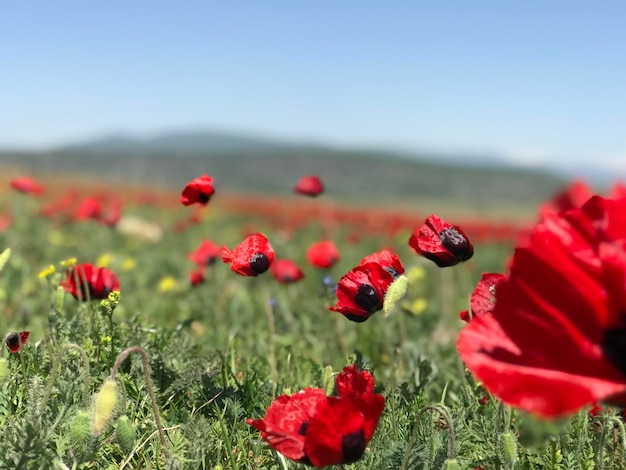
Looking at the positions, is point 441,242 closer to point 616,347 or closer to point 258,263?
point 258,263

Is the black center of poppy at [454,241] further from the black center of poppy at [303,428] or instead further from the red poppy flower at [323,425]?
the black center of poppy at [303,428]

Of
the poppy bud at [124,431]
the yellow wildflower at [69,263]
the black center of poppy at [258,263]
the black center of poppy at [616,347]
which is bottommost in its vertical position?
the poppy bud at [124,431]

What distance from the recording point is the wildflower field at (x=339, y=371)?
0.89 metres

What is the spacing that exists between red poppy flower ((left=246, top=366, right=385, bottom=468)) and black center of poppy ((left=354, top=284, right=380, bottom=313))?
1.26 feet

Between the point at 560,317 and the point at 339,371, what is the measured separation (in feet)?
5.86

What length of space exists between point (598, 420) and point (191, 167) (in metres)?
82.2

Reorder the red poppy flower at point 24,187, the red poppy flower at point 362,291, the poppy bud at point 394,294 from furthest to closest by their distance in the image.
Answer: the red poppy flower at point 24,187 → the red poppy flower at point 362,291 → the poppy bud at point 394,294

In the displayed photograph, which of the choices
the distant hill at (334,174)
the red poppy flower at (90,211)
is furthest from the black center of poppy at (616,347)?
the distant hill at (334,174)

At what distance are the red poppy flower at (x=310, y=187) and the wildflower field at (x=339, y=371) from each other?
0.05 ft

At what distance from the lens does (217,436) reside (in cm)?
189

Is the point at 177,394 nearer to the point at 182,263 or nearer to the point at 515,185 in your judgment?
the point at 182,263

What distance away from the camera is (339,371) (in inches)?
103

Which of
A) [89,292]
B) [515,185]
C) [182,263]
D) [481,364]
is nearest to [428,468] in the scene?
[481,364]

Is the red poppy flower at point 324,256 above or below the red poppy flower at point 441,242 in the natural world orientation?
below
